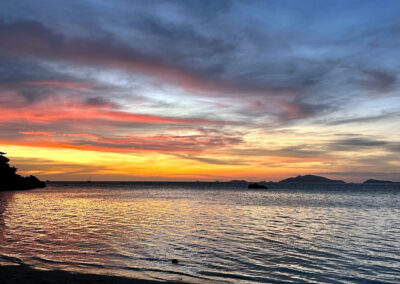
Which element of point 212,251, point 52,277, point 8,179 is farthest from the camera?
point 8,179

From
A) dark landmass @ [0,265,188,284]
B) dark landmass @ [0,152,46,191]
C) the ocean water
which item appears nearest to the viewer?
dark landmass @ [0,265,188,284]

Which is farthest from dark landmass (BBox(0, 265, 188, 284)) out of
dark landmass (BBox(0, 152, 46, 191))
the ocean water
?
dark landmass (BBox(0, 152, 46, 191))

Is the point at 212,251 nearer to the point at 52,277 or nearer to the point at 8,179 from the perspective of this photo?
the point at 52,277

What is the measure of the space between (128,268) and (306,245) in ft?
52.8

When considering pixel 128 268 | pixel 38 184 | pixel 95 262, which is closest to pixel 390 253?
pixel 128 268

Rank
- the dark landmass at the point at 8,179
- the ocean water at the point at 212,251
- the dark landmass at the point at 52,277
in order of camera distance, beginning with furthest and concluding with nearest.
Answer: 1. the dark landmass at the point at 8,179
2. the ocean water at the point at 212,251
3. the dark landmass at the point at 52,277

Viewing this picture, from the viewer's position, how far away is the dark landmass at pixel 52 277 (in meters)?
15.0

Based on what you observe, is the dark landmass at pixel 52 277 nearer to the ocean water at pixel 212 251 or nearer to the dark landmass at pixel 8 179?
the ocean water at pixel 212 251

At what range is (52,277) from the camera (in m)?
15.8

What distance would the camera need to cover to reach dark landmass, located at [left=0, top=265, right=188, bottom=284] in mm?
15047

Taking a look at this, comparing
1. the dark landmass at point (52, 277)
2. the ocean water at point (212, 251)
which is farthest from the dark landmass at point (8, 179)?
the dark landmass at point (52, 277)

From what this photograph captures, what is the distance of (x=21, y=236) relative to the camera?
1115 inches

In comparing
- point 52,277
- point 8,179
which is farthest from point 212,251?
point 8,179

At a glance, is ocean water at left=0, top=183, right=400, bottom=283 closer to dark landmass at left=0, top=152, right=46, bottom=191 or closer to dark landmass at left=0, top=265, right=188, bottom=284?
dark landmass at left=0, top=265, right=188, bottom=284
